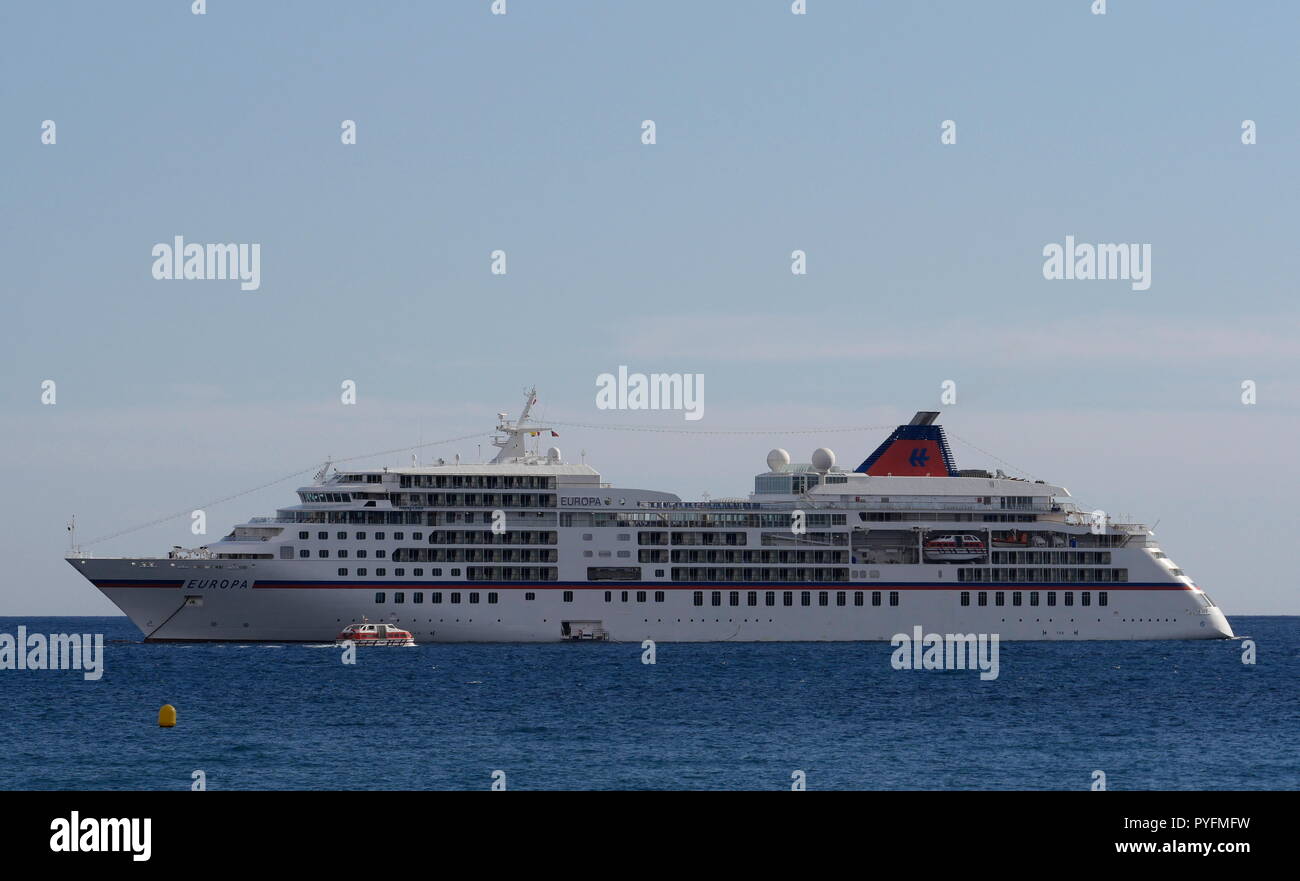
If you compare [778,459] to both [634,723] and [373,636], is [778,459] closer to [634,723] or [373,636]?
[373,636]

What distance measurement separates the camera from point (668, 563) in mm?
95875

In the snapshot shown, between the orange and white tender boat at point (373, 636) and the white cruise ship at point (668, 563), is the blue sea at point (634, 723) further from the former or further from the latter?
the white cruise ship at point (668, 563)

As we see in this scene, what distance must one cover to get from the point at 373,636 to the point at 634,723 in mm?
37598

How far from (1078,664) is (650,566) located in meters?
23.8

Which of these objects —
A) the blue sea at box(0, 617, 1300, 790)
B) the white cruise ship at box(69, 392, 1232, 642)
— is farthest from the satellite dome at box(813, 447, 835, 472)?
the blue sea at box(0, 617, 1300, 790)

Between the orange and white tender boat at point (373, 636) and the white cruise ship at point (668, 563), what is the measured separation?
1.31 m

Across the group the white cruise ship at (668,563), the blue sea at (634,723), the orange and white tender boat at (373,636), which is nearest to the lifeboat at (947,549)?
the white cruise ship at (668,563)

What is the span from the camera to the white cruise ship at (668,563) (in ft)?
297

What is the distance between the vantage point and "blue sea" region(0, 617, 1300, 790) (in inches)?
1697

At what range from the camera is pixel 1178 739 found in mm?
51562
